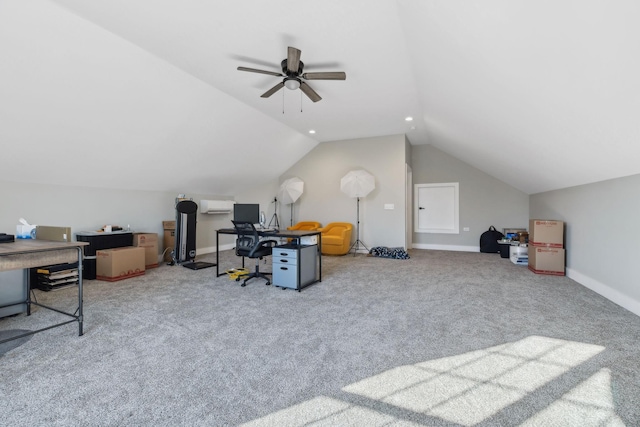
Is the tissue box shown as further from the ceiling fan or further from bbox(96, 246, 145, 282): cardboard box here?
the ceiling fan

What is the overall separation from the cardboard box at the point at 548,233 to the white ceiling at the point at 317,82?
2.24ft

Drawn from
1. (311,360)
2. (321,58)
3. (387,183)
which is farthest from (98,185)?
(387,183)

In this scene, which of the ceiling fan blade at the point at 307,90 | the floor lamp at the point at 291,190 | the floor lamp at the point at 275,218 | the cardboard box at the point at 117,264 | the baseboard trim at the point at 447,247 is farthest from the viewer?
the floor lamp at the point at 275,218

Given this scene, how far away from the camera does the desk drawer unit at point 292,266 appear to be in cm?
394

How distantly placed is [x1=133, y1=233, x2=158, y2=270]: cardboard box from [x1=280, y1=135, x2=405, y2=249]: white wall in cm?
363

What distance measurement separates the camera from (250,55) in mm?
3387

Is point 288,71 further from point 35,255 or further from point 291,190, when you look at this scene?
point 291,190

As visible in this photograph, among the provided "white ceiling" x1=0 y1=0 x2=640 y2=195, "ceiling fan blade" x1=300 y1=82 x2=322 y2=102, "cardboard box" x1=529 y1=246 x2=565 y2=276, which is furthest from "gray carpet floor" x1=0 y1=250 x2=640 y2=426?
"ceiling fan blade" x1=300 y1=82 x2=322 y2=102

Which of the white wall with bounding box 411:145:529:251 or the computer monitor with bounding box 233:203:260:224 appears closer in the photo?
the computer monitor with bounding box 233:203:260:224

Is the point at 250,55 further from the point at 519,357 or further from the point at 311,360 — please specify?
the point at 519,357

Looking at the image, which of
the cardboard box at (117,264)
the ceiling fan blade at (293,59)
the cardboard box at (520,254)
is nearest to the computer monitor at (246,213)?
the cardboard box at (117,264)

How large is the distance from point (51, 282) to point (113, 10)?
3550 millimetres

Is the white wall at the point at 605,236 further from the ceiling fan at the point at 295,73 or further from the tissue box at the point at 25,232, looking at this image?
the tissue box at the point at 25,232

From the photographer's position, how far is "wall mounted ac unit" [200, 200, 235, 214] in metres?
6.97
